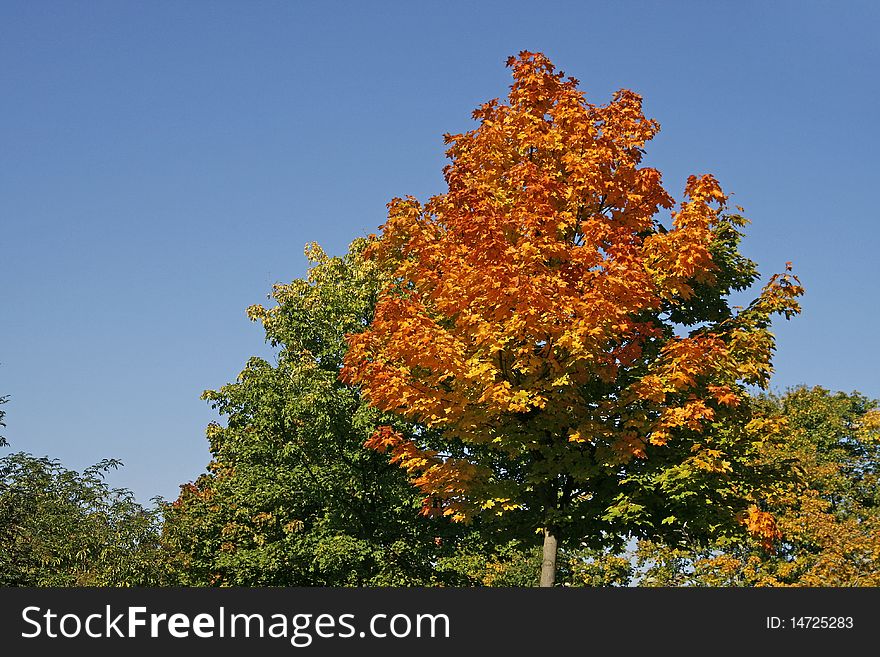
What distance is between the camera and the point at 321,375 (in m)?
28.1

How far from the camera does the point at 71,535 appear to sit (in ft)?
111

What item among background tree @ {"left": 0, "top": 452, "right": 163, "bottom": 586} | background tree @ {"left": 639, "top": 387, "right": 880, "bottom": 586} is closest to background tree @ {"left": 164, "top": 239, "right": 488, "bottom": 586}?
background tree @ {"left": 0, "top": 452, "right": 163, "bottom": 586}

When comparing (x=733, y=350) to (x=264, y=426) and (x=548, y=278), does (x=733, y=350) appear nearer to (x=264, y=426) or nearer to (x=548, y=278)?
(x=548, y=278)

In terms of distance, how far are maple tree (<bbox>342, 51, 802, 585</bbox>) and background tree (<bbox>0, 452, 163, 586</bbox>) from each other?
15502 mm

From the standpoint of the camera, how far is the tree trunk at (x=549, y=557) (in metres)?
19.1

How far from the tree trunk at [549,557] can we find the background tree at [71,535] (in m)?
17.5

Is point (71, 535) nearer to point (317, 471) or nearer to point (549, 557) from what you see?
point (317, 471)

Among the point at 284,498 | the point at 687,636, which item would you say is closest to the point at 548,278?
the point at 687,636

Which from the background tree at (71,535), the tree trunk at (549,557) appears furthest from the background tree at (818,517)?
the background tree at (71,535)

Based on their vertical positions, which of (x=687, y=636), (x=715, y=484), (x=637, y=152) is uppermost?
(x=637, y=152)

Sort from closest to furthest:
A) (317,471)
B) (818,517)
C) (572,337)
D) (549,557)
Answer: (572,337) → (549,557) → (317,471) → (818,517)

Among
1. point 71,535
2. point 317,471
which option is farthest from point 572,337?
point 71,535

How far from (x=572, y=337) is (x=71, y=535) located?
24069 millimetres

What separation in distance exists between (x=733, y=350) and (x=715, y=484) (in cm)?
266
